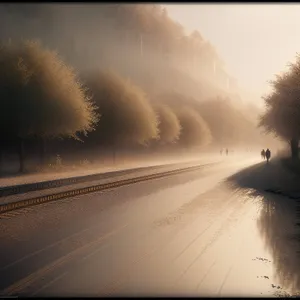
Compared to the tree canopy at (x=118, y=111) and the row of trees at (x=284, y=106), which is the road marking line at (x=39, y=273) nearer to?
the row of trees at (x=284, y=106)

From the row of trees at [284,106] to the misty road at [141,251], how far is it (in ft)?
76.8

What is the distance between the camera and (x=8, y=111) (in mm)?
36406

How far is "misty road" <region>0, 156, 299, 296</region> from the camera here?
8016mm

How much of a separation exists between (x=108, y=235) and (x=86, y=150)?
153ft

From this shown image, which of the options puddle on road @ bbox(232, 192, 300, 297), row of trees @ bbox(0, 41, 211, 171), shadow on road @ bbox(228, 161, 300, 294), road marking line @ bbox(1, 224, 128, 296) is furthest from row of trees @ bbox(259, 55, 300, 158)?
road marking line @ bbox(1, 224, 128, 296)

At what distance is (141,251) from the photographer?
1048 cm

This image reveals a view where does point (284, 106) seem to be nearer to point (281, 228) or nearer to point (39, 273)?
point (281, 228)

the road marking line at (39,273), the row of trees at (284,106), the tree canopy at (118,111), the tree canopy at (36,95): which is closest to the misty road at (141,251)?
the road marking line at (39,273)

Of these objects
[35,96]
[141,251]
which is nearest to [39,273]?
[141,251]

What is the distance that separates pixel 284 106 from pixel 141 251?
36.4m

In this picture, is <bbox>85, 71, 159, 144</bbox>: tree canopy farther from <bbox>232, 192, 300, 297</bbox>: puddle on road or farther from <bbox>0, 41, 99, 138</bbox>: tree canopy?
<bbox>232, 192, 300, 297</bbox>: puddle on road

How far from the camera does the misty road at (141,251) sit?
8.02 metres

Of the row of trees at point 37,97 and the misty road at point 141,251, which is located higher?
the row of trees at point 37,97

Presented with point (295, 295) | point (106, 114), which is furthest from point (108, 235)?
point (106, 114)
